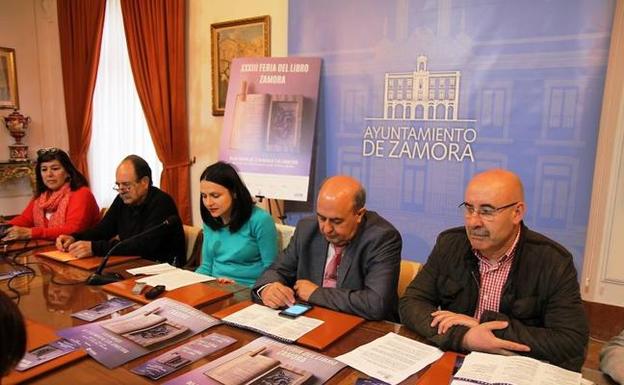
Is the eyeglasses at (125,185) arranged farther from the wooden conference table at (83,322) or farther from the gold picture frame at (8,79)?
the gold picture frame at (8,79)

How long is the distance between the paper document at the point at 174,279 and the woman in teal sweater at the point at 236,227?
331mm

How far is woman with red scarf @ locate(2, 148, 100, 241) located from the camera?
2.75 m

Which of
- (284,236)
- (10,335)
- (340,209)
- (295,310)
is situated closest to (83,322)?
(295,310)

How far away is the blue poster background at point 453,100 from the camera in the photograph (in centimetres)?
250

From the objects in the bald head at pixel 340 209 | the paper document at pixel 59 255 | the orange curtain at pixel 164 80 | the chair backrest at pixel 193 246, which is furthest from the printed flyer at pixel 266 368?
the orange curtain at pixel 164 80

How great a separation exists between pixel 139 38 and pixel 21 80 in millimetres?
1919

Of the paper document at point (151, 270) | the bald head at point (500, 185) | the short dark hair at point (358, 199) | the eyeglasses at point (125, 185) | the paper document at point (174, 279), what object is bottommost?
the paper document at point (151, 270)

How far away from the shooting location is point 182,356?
117 centimetres

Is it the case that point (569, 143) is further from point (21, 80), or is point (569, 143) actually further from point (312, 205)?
point (21, 80)

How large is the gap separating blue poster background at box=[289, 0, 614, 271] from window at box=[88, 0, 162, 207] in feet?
6.81

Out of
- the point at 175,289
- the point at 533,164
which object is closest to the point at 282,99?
the point at 533,164

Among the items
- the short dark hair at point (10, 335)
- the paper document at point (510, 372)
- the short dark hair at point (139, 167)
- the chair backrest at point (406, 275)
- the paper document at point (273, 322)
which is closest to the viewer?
the short dark hair at point (10, 335)

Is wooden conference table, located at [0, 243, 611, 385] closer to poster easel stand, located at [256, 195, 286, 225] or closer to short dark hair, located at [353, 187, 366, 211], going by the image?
short dark hair, located at [353, 187, 366, 211]

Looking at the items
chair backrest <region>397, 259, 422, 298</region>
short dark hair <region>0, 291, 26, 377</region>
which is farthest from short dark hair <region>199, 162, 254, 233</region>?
short dark hair <region>0, 291, 26, 377</region>
